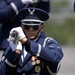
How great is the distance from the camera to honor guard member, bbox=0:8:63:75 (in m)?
6.30

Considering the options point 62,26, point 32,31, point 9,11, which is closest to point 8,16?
point 9,11

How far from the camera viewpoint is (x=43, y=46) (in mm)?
6492

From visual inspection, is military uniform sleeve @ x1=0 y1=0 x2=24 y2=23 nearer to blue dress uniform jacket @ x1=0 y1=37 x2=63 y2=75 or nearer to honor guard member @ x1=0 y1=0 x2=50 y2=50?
honor guard member @ x1=0 y1=0 x2=50 y2=50

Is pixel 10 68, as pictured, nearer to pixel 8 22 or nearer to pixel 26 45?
pixel 26 45

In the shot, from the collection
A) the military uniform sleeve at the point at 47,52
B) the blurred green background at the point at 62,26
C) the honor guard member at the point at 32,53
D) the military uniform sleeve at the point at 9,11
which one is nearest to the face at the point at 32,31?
the honor guard member at the point at 32,53

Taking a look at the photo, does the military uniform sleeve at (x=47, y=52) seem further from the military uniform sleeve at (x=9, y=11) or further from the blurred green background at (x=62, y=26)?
the blurred green background at (x=62, y=26)

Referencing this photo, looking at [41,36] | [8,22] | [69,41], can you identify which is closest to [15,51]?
[41,36]

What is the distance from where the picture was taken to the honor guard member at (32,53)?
248 inches

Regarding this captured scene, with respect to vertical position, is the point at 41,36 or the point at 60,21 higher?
the point at 41,36

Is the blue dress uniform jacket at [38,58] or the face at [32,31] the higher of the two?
the face at [32,31]

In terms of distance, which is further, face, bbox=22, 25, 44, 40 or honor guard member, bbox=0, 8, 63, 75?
face, bbox=22, 25, 44, 40

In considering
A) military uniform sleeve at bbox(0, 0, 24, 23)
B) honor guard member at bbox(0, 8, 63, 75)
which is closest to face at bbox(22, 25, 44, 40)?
honor guard member at bbox(0, 8, 63, 75)

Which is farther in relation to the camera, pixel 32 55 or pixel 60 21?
pixel 60 21

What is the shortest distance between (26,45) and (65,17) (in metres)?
15.5
